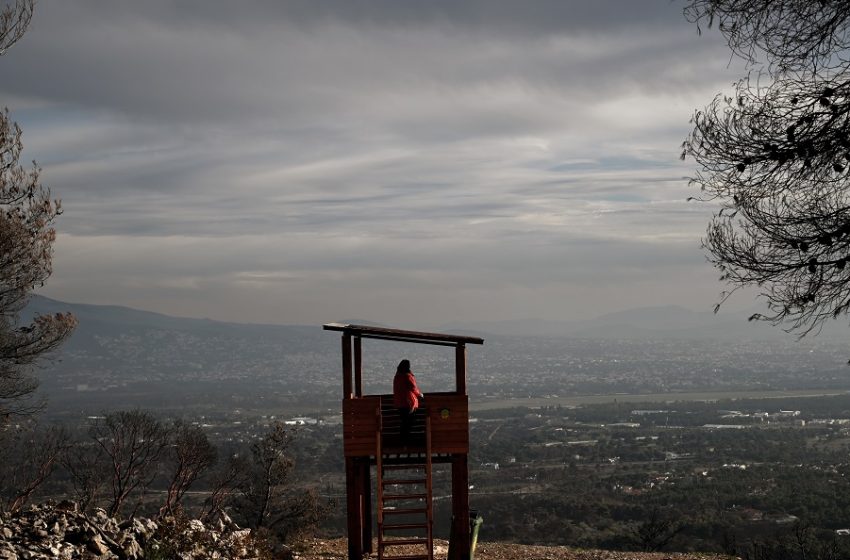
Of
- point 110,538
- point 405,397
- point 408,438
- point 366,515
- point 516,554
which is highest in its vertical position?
point 405,397

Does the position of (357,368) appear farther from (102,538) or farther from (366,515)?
(102,538)

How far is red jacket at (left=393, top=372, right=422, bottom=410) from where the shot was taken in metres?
13.7

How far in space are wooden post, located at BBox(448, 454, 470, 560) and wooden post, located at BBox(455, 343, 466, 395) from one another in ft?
3.59

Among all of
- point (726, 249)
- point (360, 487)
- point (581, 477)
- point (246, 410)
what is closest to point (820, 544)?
point (360, 487)

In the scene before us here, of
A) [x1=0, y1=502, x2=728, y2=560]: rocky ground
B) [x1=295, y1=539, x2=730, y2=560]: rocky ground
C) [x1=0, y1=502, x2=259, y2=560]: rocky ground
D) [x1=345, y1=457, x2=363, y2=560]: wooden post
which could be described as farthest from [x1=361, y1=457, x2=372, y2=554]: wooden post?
[x1=0, y1=502, x2=259, y2=560]: rocky ground

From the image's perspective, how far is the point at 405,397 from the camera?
541 inches

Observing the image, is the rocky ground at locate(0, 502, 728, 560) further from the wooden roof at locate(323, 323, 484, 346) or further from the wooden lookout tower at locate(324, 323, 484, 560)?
the wooden roof at locate(323, 323, 484, 346)

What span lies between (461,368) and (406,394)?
1.20m

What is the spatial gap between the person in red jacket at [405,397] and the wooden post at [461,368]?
81 cm

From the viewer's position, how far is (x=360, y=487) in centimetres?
1473

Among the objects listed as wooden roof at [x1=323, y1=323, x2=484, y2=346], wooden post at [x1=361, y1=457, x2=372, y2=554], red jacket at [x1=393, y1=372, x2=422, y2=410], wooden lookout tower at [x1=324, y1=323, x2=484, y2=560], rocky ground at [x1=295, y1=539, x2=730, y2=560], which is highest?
wooden roof at [x1=323, y1=323, x2=484, y2=346]

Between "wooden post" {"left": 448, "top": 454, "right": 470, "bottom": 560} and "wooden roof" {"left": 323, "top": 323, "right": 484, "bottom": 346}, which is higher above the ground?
"wooden roof" {"left": 323, "top": 323, "right": 484, "bottom": 346}

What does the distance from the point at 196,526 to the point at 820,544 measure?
Answer: 32.4 m

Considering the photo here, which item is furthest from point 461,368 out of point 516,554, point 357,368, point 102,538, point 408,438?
point 102,538
